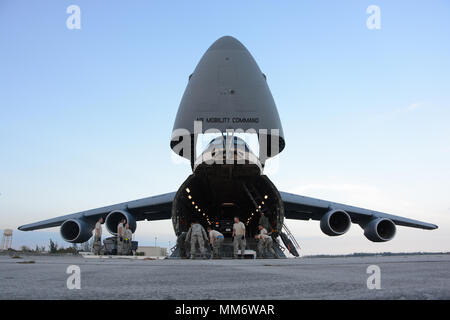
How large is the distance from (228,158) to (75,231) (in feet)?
20.3

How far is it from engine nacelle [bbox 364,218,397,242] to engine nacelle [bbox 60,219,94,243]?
954cm

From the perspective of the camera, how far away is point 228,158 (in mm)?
9289

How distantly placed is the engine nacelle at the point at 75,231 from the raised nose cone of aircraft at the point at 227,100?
4954 millimetres

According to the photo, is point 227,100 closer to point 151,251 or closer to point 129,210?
point 129,210

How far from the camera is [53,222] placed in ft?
42.7

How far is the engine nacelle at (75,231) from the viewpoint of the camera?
37.8ft

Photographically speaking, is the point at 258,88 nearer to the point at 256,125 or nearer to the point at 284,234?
the point at 256,125

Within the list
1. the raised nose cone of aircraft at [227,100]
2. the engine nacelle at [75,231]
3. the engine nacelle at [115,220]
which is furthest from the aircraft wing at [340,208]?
the engine nacelle at [75,231]

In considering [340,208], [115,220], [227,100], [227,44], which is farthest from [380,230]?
[115,220]

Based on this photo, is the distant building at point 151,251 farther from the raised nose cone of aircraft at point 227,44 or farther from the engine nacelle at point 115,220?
the raised nose cone of aircraft at point 227,44

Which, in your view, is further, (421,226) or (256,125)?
(421,226)

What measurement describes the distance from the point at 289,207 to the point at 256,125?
5.73 m
